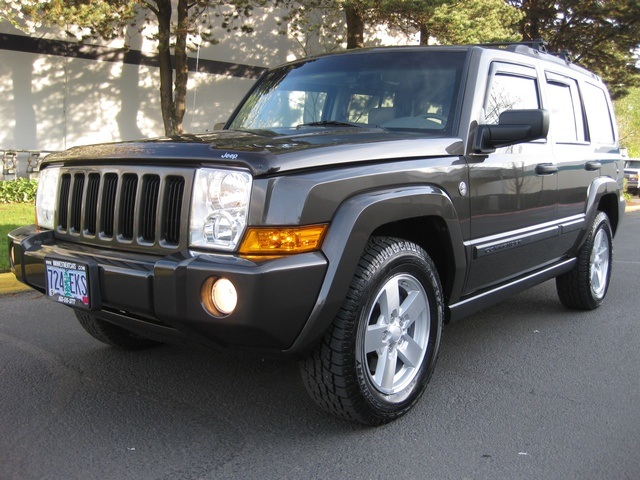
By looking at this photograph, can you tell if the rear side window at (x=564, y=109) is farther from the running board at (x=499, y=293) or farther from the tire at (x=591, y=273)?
the running board at (x=499, y=293)

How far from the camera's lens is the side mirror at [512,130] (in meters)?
3.50

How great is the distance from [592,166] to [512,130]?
182cm

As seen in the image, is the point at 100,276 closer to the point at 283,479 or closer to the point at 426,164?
the point at 283,479

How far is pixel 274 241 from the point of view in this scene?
8.75 feet

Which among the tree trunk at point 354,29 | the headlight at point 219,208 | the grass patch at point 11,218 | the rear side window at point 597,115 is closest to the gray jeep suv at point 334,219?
the headlight at point 219,208

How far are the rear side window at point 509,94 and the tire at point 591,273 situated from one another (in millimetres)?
1421

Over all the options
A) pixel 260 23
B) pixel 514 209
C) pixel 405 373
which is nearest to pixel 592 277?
pixel 514 209

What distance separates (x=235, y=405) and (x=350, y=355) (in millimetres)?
830

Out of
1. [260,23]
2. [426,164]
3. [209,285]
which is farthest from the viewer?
[260,23]

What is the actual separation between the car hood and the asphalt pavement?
0.84 m

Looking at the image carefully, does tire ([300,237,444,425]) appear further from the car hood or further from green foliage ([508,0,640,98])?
green foliage ([508,0,640,98])

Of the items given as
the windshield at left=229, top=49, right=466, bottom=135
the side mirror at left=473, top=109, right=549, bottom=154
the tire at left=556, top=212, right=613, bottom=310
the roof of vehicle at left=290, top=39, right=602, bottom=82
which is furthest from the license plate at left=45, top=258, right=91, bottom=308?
the tire at left=556, top=212, right=613, bottom=310

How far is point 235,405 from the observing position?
341cm

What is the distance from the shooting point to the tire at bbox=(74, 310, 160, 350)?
3963 mm
